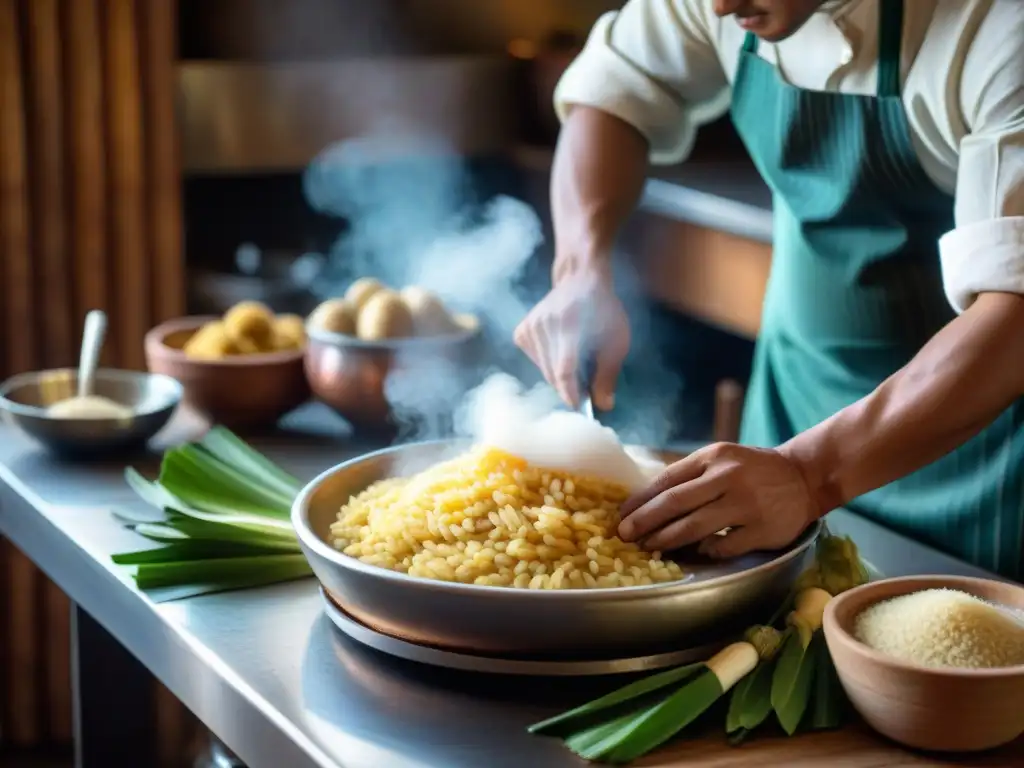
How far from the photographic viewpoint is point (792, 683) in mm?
1244

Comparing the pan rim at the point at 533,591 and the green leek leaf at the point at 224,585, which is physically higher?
the pan rim at the point at 533,591

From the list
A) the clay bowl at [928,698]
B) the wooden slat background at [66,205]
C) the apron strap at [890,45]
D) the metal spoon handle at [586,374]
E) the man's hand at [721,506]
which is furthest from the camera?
the wooden slat background at [66,205]

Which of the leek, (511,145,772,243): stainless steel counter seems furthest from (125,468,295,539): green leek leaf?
(511,145,772,243): stainless steel counter

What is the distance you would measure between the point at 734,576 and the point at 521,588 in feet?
0.62

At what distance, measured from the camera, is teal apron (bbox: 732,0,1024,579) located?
1.81 m

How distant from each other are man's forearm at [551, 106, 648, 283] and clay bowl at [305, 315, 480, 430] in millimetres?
191

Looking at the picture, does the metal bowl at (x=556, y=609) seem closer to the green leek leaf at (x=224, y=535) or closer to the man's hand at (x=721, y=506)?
the man's hand at (x=721, y=506)

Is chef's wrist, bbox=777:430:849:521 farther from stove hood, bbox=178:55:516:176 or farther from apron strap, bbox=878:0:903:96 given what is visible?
stove hood, bbox=178:55:516:176

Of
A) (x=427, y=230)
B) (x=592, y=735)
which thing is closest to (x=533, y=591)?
(x=592, y=735)

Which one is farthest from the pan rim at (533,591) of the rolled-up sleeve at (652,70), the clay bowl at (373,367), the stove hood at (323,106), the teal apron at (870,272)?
the stove hood at (323,106)

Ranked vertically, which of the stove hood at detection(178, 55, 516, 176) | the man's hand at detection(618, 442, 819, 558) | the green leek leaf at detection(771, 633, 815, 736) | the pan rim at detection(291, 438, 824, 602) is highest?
the stove hood at detection(178, 55, 516, 176)

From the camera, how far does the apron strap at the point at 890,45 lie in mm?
1689

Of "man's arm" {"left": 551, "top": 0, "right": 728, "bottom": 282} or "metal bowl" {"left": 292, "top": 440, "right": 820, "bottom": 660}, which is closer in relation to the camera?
"metal bowl" {"left": 292, "top": 440, "right": 820, "bottom": 660}

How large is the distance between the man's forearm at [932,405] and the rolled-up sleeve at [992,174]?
37 millimetres
